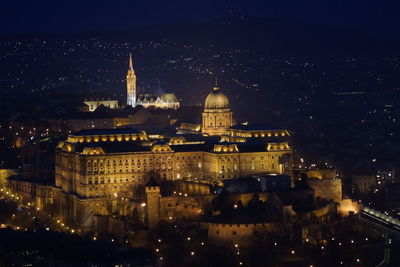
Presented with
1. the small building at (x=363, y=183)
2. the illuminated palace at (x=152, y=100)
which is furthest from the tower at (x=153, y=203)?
the illuminated palace at (x=152, y=100)

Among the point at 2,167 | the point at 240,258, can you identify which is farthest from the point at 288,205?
the point at 2,167

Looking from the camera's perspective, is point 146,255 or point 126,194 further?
point 126,194

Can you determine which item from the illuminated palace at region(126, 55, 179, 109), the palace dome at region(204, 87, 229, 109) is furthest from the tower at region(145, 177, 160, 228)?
the illuminated palace at region(126, 55, 179, 109)

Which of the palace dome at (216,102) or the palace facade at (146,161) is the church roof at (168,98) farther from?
the palace facade at (146,161)

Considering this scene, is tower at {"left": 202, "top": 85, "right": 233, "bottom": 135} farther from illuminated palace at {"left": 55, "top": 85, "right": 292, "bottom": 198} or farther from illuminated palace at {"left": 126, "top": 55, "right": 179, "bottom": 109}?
illuminated palace at {"left": 126, "top": 55, "right": 179, "bottom": 109}

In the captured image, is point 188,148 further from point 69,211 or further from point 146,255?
point 146,255

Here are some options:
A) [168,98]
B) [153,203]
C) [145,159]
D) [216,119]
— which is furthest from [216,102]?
[153,203]

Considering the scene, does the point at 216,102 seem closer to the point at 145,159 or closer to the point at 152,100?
the point at 145,159

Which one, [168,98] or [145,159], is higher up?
[168,98]
